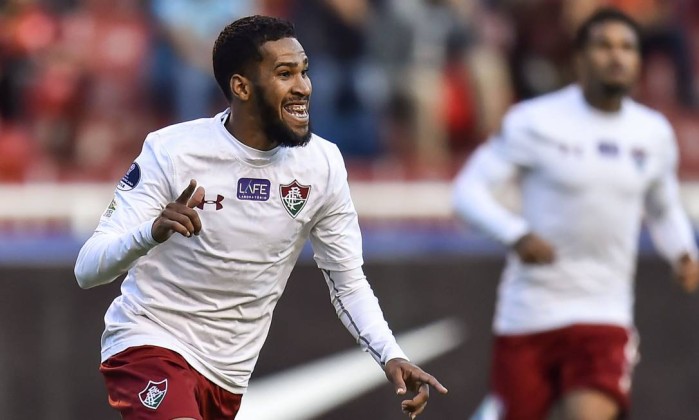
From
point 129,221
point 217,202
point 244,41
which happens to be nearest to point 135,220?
point 129,221

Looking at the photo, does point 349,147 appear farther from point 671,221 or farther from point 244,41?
point 244,41

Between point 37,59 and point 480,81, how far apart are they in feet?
10.2

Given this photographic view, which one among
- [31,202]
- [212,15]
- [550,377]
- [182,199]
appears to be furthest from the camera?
[212,15]

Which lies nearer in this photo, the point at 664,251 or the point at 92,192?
the point at 664,251

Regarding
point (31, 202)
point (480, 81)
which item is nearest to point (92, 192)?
point (31, 202)

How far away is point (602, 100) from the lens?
7.79m

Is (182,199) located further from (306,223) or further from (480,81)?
(480,81)

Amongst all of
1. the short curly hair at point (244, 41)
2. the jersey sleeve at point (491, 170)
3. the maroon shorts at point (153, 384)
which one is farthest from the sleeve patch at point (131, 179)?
the jersey sleeve at point (491, 170)

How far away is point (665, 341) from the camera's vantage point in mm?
9734

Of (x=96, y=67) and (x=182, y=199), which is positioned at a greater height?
(x=182, y=199)

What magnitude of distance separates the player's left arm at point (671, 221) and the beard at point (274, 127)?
314 cm

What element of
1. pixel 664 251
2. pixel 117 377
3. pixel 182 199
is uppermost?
pixel 182 199

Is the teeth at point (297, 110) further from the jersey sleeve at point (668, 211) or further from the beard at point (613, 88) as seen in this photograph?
the jersey sleeve at point (668, 211)

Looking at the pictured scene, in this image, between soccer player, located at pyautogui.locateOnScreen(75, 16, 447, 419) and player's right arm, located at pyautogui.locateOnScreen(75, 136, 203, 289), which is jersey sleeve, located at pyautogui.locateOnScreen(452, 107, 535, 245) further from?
player's right arm, located at pyautogui.locateOnScreen(75, 136, 203, 289)
